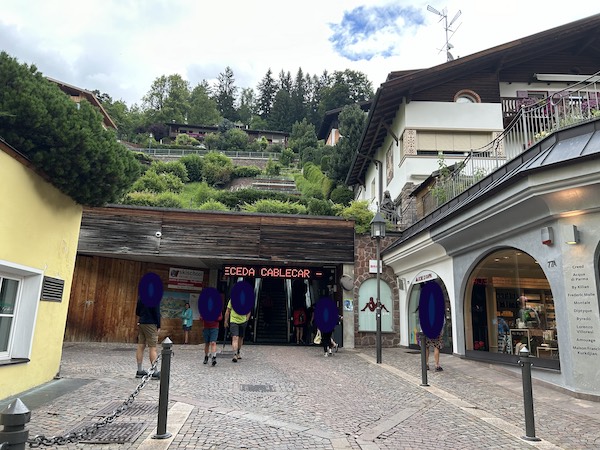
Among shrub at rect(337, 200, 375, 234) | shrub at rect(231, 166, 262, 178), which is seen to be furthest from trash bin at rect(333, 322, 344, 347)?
shrub at rect(231, 166, 262, 178)

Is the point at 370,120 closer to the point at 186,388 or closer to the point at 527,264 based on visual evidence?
the point at 527,264

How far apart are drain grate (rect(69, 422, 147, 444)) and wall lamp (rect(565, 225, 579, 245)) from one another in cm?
639

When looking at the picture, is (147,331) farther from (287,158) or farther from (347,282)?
(287,158)

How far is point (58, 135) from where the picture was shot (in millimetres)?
6086

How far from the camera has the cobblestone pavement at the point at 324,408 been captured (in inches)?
173

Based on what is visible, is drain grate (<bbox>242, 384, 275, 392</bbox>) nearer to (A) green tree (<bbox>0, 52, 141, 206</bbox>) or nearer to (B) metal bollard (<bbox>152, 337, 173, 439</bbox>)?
(B) metal bollard (<bbox>152, 337, 173, 439</bbox>)

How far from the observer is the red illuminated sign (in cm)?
1449

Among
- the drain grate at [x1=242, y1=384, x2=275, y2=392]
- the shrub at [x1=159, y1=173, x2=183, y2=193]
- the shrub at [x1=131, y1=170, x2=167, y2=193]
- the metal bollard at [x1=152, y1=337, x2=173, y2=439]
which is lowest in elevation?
the drain grate at [x1=242, y1=384, x2=275, y2=392]

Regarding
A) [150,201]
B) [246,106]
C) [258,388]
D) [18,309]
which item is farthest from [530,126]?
[246,106]

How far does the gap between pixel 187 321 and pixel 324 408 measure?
10.2 m

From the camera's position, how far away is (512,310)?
9.05m

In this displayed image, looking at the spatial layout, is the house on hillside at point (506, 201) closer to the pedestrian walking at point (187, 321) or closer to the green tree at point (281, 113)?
the pedestrian walking at point (187, 321)

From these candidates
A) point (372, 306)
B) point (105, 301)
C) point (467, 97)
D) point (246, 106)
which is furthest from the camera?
point (246, 106)

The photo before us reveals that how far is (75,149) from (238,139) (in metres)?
65.3
